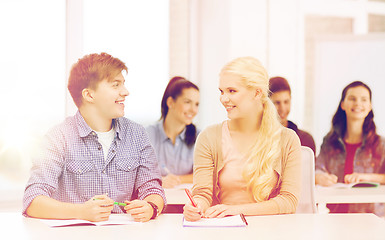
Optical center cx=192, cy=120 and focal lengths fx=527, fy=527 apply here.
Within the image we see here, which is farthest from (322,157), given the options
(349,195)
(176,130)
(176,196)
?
(176,196)

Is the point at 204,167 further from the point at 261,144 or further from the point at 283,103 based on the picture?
the point at 283,103

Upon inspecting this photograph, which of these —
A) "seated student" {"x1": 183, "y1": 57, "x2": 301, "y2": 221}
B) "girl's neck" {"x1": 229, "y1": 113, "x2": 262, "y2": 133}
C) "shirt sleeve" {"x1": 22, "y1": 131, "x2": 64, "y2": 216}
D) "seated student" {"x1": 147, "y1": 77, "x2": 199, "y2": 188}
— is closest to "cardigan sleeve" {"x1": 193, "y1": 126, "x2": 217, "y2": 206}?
"seated student" {"x1": 183, "y1": 57, "x2": 301, "y2": 221}

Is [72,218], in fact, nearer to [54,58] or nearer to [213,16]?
[54,58]

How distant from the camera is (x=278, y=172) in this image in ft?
7.57

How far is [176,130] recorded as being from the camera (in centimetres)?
402

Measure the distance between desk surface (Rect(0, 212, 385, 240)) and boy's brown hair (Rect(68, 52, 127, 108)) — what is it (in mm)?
619

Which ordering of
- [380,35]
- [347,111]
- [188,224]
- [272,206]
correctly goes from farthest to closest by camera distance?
[380,35] < [347,111] < [272,206] < [188,224]

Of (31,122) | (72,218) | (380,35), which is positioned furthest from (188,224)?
(380,35)

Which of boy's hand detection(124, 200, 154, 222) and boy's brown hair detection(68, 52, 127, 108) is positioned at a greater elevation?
boy's brown hair detection(68, 52, 127, 108)

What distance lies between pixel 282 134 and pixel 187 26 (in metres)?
2.91

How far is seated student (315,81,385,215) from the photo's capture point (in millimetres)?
3645

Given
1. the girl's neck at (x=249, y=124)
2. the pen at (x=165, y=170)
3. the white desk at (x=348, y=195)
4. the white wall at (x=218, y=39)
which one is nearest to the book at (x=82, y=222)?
the girl's neck at (x=249, y=124)

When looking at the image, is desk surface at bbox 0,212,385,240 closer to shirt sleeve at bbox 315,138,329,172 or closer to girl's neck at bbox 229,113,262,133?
girl's neck at bbox 229,113,262,133

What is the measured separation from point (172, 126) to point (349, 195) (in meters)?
1.48
